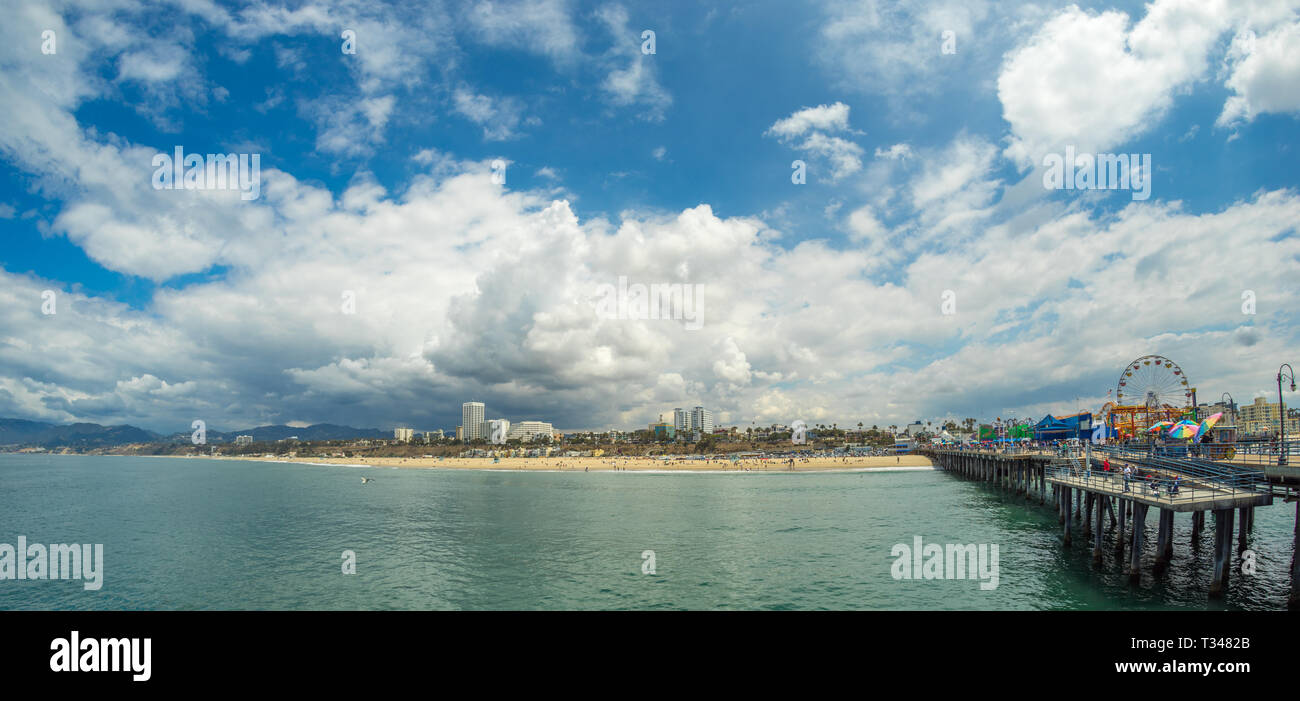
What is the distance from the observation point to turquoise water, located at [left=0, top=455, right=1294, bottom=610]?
24.9 meters

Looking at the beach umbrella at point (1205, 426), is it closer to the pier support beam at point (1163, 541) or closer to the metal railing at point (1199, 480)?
the metal railing at point (1199, 480)

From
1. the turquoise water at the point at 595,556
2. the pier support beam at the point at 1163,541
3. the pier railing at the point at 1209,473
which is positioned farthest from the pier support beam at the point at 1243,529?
the pier support beam at the point at 1163,541

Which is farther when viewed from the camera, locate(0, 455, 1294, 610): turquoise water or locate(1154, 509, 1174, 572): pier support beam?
locate(1154, 509, 1174, 572): pier support beam

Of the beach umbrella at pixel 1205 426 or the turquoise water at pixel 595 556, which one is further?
the beach umbrella at pixel 1205 426

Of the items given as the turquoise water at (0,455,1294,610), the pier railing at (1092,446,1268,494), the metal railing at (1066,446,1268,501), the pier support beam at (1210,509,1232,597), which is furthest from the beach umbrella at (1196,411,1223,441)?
the pier support beam at (1210,509,1232,597)

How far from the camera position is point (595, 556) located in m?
34.0

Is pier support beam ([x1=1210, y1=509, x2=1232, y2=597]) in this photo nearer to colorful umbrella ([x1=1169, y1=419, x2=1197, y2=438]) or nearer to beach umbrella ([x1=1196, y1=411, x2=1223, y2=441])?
beach umbrella ([x1=1196, y1=411, x2=1223, y2=441])

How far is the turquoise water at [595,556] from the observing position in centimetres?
2492

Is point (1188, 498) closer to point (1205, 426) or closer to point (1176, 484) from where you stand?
point (1176, 484)

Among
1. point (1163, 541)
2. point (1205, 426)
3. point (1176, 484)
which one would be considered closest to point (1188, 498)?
point (1176, 484)

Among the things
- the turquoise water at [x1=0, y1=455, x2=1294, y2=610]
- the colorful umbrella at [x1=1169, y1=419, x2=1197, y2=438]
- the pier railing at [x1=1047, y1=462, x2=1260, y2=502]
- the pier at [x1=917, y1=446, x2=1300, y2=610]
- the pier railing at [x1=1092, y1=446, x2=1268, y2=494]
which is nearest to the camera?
the pier at [x1=917, y1=446, x2=1300, y2=610]
